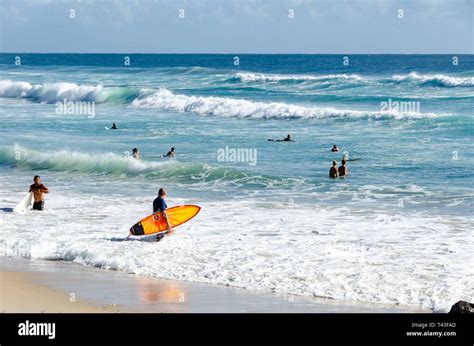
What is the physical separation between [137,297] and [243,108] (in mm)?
34020

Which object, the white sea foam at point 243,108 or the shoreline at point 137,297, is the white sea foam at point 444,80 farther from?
the shoreline at point 137,297

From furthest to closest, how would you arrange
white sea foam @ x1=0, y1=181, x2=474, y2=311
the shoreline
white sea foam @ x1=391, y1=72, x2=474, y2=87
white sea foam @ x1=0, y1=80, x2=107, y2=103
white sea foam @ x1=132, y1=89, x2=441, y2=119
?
white sea foam @ x1=391, y1=72, x2=474, y2=87 < white sea foam @ x1=0, y1=80, x2=107, y2=103 < white sea foam @ x1=132, y1=89, x2=441, y2=119 < white sea foam @ x1=0, y1=181, x2=474, y2=311 < the shoreline

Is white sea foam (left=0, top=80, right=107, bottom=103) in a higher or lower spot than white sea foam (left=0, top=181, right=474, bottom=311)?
higher

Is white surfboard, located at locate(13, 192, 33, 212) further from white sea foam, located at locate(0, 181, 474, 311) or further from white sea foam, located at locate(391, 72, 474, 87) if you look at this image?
white sea foam, located at locate(391, 72, 474, 87)

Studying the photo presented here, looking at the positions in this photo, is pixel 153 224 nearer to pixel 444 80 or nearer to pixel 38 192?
pixel 38 192

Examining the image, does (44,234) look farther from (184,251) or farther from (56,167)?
(56,167)

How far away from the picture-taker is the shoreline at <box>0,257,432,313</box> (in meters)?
11.2

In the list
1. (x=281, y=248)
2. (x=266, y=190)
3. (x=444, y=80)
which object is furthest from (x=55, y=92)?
(x=281, y=248)

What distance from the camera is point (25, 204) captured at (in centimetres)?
1867

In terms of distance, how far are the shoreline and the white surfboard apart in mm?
5324

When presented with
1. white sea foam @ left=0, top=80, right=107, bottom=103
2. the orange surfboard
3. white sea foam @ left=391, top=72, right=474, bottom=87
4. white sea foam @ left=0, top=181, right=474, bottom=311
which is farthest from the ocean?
white sea foam @ left=391, top=72, right=474, bottom=87

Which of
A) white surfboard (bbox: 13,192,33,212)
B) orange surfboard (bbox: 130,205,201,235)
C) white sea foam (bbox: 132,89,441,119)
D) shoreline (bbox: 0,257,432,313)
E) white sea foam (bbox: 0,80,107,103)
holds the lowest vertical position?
shoreline (bbox: 0,257,432,313)

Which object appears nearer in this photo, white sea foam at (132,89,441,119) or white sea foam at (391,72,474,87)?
white sea foam at (132,89,441,119)
